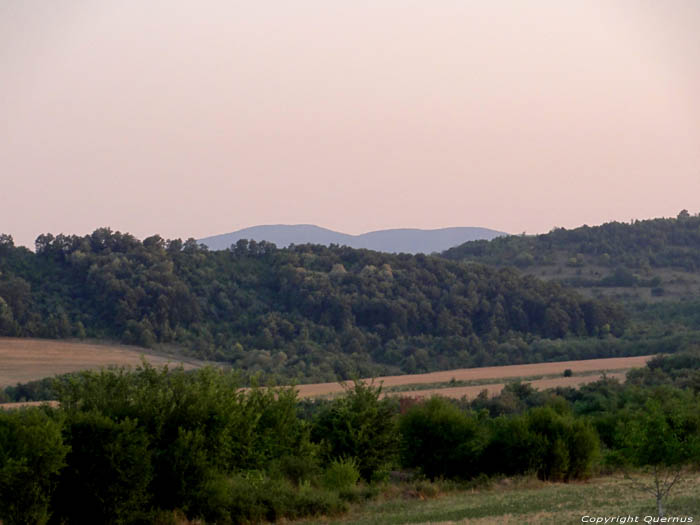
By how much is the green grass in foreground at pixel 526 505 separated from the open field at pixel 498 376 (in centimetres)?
2463

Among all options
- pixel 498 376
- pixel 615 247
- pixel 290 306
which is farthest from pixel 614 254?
pixel 498 376

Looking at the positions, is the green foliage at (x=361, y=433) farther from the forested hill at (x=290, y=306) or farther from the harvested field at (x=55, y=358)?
the forested hill at (x=290, y=306)

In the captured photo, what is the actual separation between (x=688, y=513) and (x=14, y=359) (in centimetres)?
5190

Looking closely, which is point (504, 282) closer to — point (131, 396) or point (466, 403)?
point (466, 403)

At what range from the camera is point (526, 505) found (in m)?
20.8

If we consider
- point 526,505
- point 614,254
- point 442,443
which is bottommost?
point 526,505

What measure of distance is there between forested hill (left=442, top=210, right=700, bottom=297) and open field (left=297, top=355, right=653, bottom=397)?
3753 centimetres

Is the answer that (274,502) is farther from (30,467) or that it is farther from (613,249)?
(613,249)

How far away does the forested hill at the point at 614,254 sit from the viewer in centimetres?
10200

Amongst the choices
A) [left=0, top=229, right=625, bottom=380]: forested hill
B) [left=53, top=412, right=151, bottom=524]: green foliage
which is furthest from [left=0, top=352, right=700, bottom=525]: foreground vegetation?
[left=0, top=229, right=625, bottom=380]: forested hill

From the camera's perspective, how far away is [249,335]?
2916 inches

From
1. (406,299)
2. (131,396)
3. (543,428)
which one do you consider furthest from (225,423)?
(406,299)

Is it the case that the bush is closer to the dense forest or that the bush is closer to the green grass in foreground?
the green grass in foreground

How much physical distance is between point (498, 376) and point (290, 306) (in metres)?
23.7
